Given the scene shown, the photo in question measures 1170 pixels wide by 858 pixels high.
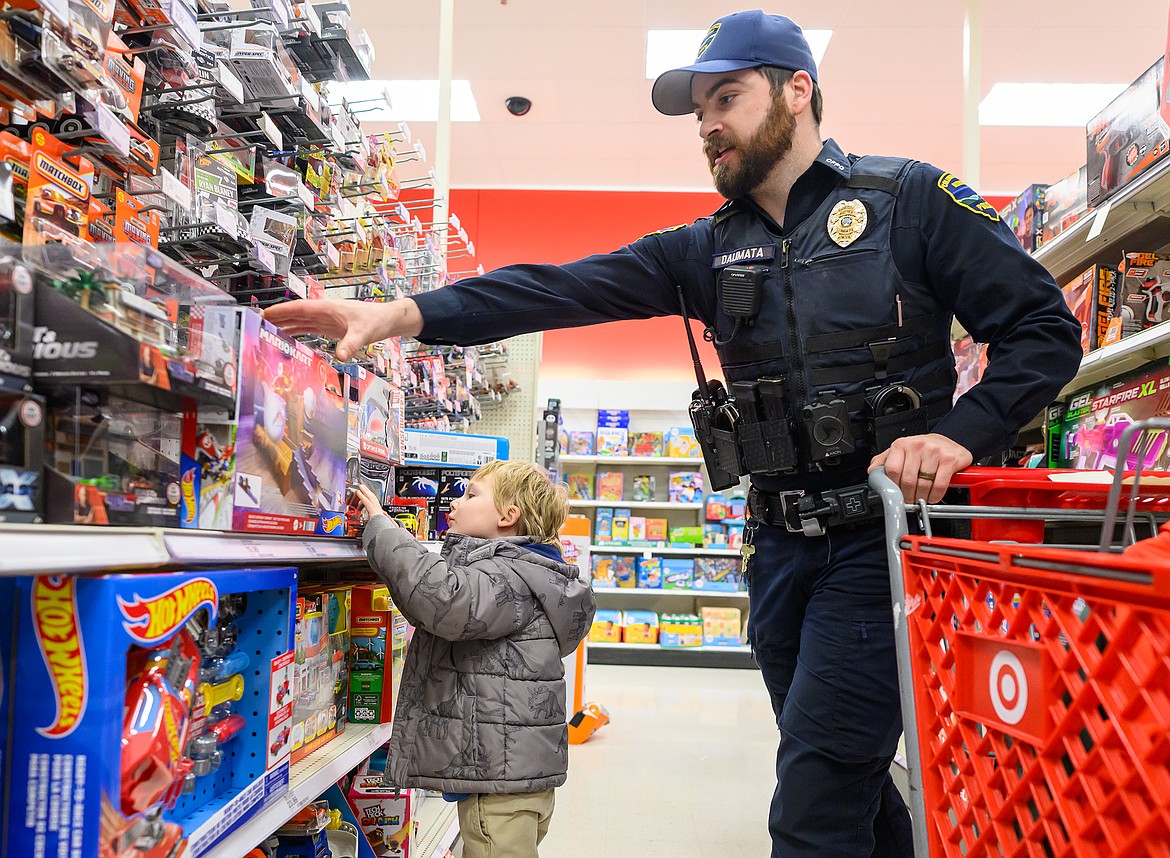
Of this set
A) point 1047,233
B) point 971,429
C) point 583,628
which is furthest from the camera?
point 1047,233

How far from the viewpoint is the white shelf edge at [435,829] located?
90.8 inches

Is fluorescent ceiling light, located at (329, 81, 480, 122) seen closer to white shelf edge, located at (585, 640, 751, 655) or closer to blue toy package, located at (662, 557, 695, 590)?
blue toy package, located at (662, 557, 695, 590)

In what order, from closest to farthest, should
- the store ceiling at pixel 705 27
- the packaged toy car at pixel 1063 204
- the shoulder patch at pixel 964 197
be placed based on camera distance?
the shoulder patch at pixel 964 197
the packaged toy car at pixel 1063 204
the store ceiling at pixel 705 27

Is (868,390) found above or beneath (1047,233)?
beneath

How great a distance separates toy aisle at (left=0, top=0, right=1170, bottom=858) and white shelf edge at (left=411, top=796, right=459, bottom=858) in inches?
0.6

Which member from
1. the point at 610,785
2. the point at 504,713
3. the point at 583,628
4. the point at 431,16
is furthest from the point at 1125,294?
the point at 431,16

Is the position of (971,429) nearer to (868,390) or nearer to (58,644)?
(868,390)

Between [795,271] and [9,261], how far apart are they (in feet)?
4.20

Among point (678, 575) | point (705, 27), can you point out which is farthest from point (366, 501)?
point (678, 575)

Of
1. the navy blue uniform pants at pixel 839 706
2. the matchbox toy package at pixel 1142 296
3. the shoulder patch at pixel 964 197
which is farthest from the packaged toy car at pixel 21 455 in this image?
the matchbox toy package at pixel 1142 296

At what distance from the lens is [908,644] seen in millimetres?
1107

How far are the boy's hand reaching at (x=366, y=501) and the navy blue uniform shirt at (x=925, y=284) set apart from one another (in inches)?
13.6

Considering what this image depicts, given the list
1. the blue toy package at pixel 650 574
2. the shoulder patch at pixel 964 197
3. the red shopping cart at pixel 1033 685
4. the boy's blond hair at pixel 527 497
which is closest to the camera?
the red shopping cart at pixel 1033 685

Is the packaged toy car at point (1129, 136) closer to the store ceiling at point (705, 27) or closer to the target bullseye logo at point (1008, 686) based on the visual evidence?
the target bullseye logo at point (1008, 686)
